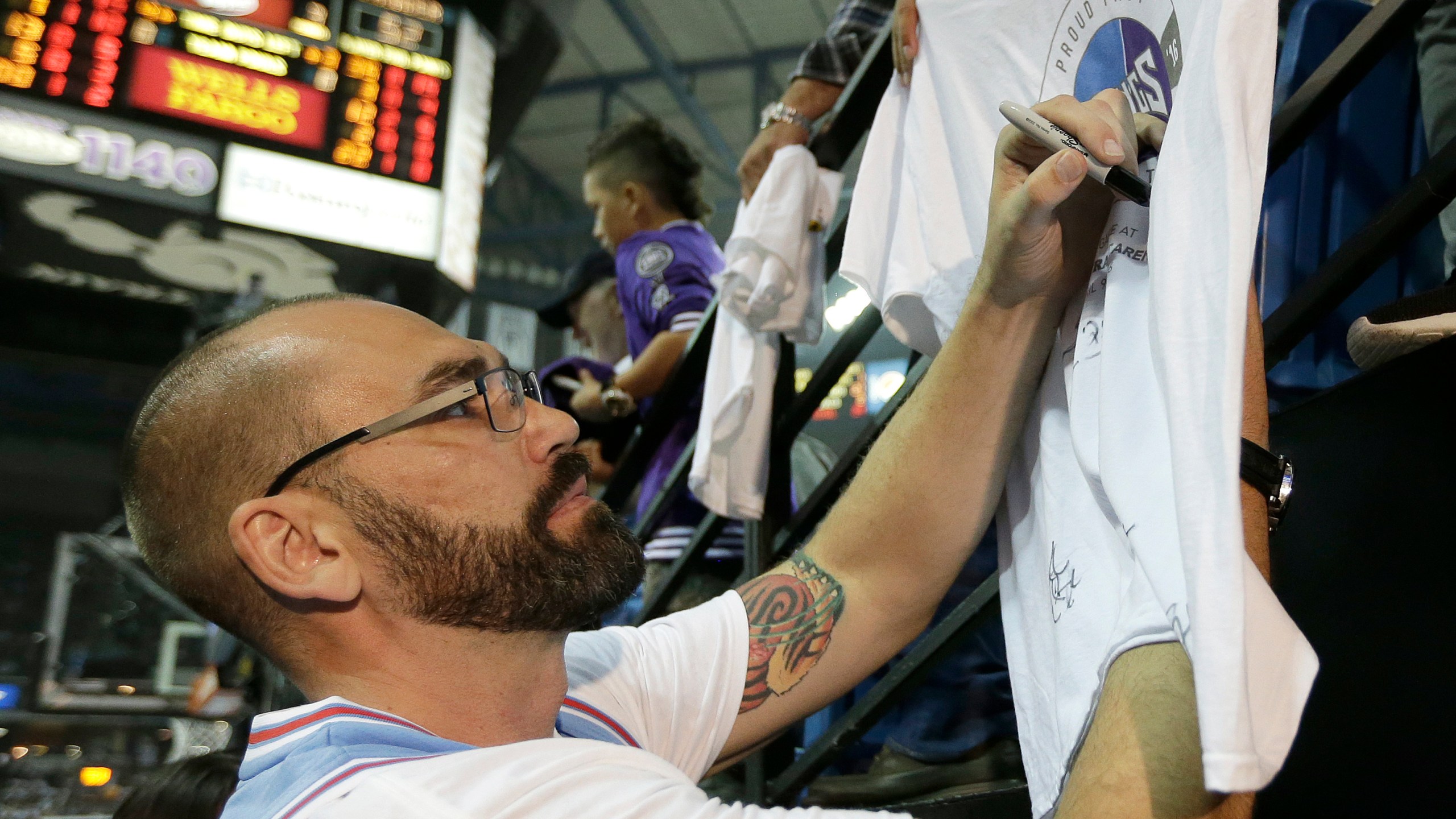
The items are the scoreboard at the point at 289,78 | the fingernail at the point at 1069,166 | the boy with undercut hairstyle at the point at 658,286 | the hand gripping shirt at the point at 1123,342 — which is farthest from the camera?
the scoreboard at the point at 289,78

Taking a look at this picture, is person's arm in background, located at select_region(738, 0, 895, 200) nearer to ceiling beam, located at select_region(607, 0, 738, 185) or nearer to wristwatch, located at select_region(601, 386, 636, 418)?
wristwatch, located at select_region(601, 386, 636, 418)

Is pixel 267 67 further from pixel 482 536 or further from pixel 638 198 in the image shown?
pixel 482 536

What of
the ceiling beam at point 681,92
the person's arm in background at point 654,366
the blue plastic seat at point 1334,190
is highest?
the ceiling beam at point 681,92

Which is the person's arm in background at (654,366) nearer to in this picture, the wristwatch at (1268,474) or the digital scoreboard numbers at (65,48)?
the wristwatch at (1268,474)

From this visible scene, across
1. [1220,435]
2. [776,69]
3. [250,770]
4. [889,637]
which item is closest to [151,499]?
[250,770]

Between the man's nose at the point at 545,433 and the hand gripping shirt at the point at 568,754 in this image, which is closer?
the hand gripping shirt at the point at 568,754

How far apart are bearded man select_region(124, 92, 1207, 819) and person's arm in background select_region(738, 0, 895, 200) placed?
0.85 meters

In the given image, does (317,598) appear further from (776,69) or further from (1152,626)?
(776,69)

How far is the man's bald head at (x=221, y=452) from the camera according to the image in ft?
4.01

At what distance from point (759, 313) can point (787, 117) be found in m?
0.44

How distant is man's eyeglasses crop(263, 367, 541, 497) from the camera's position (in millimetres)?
1211

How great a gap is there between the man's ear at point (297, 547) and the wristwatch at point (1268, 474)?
0.93 m

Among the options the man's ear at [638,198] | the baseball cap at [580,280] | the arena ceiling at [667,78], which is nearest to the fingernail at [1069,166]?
the man's ear at [638,198]

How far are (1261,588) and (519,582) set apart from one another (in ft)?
2.53
